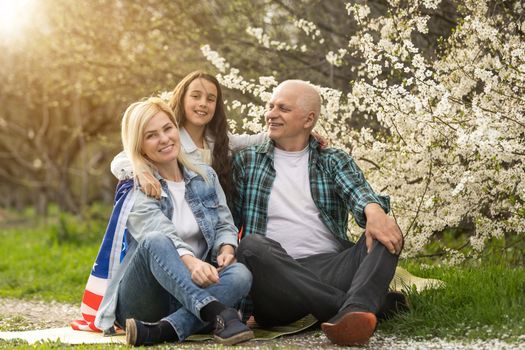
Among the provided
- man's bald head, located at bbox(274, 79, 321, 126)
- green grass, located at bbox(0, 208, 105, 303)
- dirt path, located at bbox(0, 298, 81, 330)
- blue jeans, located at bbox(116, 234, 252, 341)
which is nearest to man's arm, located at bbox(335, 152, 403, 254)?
man's bald head, located at bbox(274, 79, 321, 126)

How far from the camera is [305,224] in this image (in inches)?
184

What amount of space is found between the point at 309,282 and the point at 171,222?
2.58ft

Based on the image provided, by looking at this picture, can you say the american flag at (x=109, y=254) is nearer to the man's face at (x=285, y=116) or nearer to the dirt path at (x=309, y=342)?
the dirt path at (x=309, y=342)

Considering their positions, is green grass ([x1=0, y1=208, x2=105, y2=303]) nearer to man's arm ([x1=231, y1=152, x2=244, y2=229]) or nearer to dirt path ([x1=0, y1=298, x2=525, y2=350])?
dirt path ([x1=0, y1=298, x2=525, y2=350])

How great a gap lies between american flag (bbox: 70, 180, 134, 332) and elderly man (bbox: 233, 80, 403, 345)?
2.21ft

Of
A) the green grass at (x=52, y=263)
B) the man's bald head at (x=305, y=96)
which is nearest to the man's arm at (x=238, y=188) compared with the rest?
the man's bald head at (x=305, y=96)

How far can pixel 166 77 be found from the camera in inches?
320

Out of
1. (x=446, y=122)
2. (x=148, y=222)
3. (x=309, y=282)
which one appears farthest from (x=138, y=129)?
(x=446, y=122)

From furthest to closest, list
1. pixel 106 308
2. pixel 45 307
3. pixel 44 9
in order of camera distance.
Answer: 1. pixel 44 9
2. pixel 45 307
3. pixel 106 308

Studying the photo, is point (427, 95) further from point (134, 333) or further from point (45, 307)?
point (45, 307)

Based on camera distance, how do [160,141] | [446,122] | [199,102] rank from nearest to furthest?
[160,141] → [446,122] → [199,102]

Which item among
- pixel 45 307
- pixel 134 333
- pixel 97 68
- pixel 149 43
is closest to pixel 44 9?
pixel 97 68

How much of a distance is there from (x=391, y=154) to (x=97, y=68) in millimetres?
4976

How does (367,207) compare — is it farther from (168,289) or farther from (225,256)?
(168,289)
